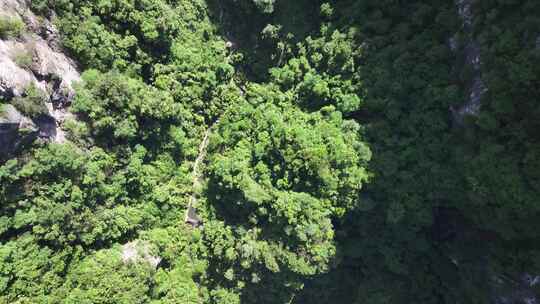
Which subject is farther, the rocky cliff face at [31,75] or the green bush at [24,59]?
the green bush at [24,59]

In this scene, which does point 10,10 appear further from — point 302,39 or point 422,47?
point 422,47

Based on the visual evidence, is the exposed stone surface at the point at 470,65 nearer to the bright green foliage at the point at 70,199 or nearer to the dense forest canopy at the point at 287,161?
the dense forest canopy at the point at 287,161

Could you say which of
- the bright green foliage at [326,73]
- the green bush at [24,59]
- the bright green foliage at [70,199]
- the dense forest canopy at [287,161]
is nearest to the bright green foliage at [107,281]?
the dense forest canopy at [287,161]

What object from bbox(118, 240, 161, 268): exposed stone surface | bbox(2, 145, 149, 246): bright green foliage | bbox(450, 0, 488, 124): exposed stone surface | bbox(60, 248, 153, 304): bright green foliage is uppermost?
bbox(450, 0, 488, 124): exposed stone surface

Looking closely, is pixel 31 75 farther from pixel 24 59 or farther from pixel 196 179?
pixel 196 179

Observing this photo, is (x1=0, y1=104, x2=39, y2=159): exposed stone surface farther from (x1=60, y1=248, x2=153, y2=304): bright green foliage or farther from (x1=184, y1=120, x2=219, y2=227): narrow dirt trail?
(x1=184, y1=120, x2=219, y2=227): narrow dirt trail

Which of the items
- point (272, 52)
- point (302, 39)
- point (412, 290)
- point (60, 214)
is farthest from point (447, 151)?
point (60, 214)

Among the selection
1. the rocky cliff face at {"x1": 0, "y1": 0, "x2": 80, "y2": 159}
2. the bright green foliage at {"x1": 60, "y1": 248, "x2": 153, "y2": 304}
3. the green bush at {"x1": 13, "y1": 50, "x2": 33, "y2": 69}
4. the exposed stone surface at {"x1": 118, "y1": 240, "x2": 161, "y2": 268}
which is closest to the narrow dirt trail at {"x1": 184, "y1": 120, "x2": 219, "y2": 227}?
the exposed stone surface at {"x1": 118, "y1": 240, "x2": 161, "y2": 268}
